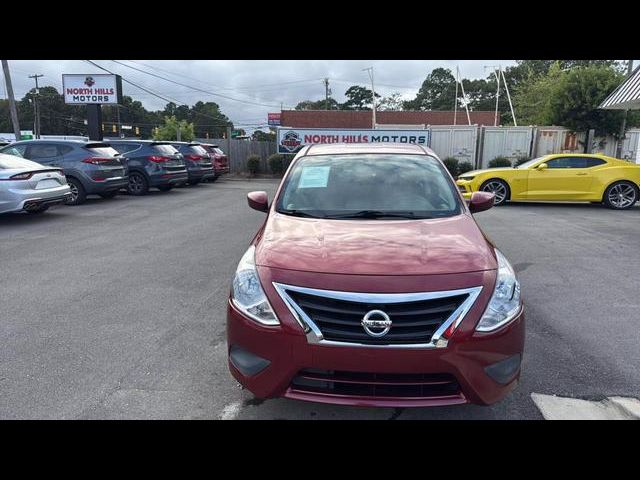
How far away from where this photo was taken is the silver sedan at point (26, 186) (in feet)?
28.8

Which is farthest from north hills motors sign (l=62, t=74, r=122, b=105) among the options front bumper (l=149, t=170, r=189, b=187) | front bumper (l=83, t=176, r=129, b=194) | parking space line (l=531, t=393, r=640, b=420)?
parking space line (l=531, t=393, r=640, b=420)

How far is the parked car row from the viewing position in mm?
8969

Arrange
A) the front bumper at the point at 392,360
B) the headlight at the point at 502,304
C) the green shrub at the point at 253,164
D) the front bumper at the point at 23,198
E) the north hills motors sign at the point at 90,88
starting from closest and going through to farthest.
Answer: the front bumper at the point at 392,360
the headlight at the point at 502,304
the front bumper at the point at 23,198
the north hills motors sign at the point at 90,88
the green shrub at the point at 253,164

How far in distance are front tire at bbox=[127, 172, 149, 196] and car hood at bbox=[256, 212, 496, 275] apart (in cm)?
1220

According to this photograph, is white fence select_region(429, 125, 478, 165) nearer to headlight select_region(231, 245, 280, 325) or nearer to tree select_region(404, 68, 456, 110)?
headlight select_region(231, 245, 280, 325)

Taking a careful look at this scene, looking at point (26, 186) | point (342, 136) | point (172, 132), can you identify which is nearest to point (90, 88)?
point (342, 136)

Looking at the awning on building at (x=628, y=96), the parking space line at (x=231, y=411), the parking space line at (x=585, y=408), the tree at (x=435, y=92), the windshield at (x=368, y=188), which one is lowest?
the parking space line at (x=231, y=411)

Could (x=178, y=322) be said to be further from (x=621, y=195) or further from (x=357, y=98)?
(x=357, y=98)

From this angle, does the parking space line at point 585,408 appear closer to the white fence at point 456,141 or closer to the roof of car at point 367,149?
the roof of car at point 367,149

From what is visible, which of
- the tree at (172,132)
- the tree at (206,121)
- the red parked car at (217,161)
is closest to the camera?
the red parked car at (217,161)

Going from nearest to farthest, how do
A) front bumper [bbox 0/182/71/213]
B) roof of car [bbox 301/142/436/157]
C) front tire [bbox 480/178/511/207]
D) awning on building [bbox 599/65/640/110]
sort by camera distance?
roof of car [bbox 301/142/436/157] < front bumper [bbox 0/182/71/213] < awning on building [bbox 599/65/640/110] < front tire [bbox 480/178/511/207]

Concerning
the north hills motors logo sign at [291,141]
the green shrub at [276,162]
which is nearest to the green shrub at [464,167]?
the north hills motors logo sign at [291,141]

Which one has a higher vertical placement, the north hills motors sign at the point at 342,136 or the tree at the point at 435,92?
the tree at the point at 435,92
